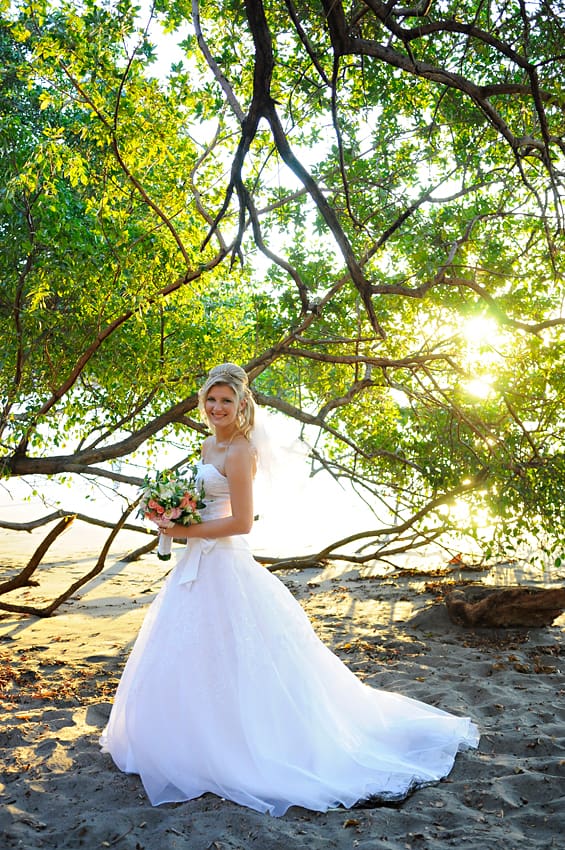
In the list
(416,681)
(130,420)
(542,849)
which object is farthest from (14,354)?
(542,849)

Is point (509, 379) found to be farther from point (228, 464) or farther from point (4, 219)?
point (4, 219)

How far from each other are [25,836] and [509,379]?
4.83m

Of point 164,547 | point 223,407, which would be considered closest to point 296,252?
point 223,407

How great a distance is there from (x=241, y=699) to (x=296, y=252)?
5244mm

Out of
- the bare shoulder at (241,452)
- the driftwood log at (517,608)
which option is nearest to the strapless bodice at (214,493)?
the bare shoulder at (241,452)

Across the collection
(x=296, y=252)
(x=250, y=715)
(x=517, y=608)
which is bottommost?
(x=250, y=715)

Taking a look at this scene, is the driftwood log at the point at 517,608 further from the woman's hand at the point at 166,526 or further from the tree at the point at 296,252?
the woman's hand at the point at 166,526

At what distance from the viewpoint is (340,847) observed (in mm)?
2922

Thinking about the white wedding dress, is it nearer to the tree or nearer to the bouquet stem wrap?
the bouquet stem wrap

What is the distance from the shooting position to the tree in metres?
5.38

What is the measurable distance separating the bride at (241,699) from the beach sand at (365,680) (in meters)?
0.12

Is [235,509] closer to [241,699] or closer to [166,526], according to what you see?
[166,526]

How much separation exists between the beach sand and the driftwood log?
11cm

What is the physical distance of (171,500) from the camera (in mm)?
3727
